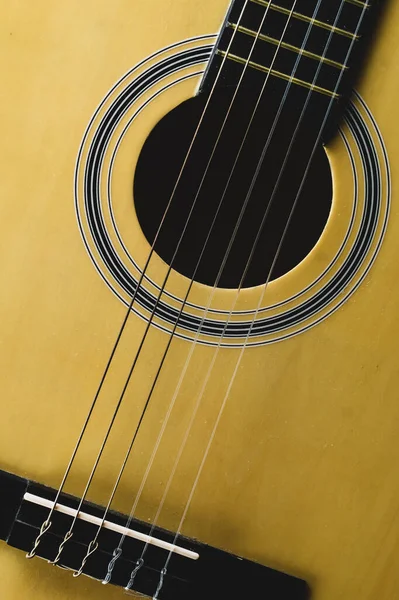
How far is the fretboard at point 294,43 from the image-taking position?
68 centimetres

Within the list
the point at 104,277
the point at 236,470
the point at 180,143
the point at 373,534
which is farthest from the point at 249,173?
the point at 373,534

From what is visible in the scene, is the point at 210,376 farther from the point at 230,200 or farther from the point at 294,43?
the point at 294,43

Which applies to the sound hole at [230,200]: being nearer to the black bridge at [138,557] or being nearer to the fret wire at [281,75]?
the fret wire at [281,75]

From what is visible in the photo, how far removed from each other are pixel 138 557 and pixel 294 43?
Result: 60 centimetres

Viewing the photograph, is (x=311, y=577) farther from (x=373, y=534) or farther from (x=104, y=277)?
(x=104, y=277)

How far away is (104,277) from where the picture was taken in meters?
0.72

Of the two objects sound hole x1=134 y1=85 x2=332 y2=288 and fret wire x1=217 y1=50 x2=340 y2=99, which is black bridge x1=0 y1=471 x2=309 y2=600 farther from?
fret wire x1=217 y1=50 x2=340 y2=99

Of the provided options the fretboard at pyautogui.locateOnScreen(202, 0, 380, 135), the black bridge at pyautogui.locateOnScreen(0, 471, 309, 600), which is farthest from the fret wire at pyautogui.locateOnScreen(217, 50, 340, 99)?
the black bridge at pyautogui.locateOnScreen(0, 471, 309, 600)

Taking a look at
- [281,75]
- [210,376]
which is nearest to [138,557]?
[210,376]

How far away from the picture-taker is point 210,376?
0.72 m

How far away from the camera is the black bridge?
26.5 inches

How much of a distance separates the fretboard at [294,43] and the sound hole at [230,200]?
5 centimetres

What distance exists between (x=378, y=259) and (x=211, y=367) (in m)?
0.23

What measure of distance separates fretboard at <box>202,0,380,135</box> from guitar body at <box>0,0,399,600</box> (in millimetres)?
84
